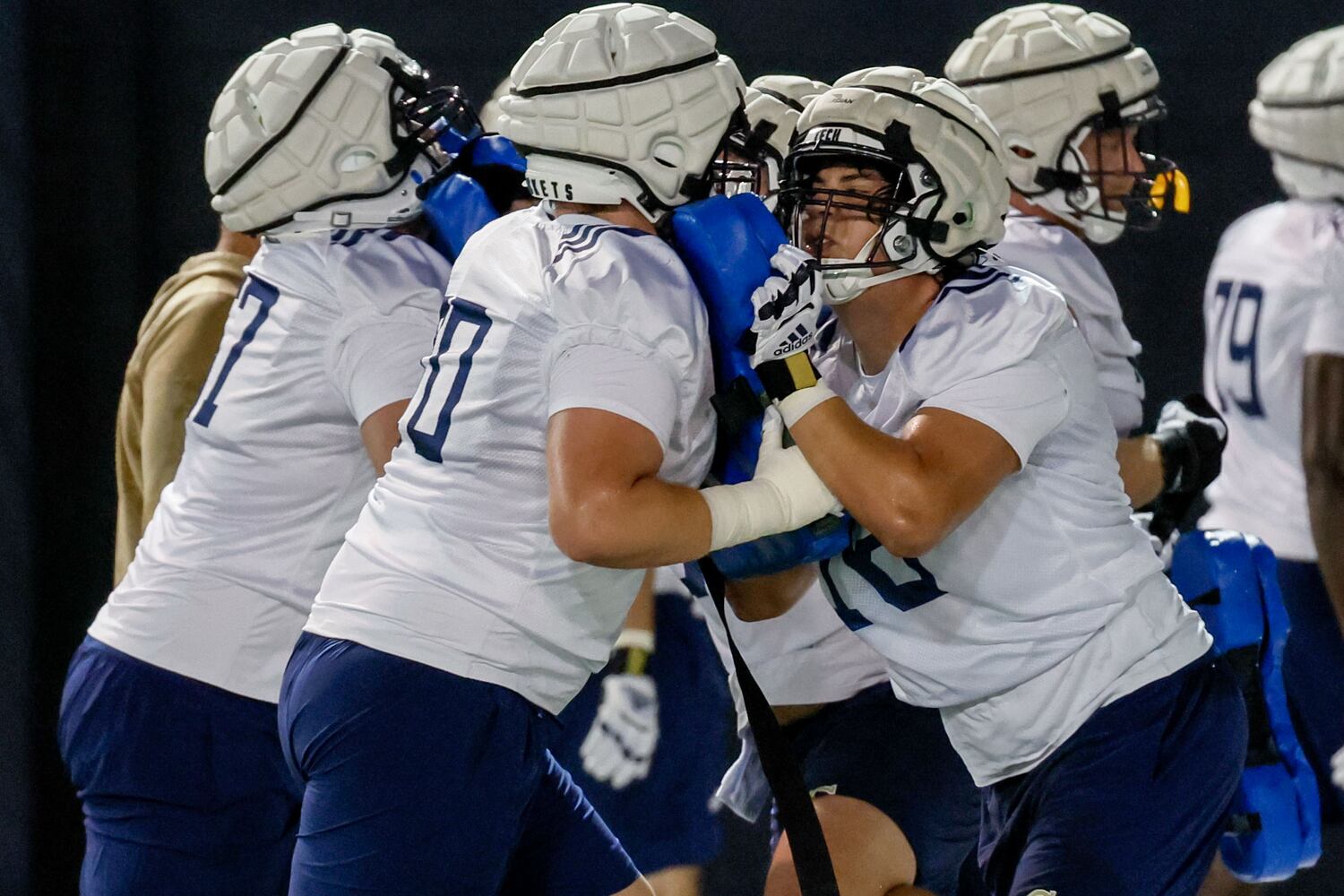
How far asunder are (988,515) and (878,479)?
264 mm

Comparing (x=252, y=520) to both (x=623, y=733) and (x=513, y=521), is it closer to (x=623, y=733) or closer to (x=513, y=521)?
(x=513, y=521)

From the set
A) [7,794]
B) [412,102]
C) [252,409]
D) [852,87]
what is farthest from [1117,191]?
[7,794]

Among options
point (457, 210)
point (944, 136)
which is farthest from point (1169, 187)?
point (457, 210)

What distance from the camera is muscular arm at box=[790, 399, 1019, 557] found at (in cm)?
214

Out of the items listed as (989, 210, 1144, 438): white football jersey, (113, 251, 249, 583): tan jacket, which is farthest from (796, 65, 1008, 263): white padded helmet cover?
(113, 251, 249, 583): tan jacket

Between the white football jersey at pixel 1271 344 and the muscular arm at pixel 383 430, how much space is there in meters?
2.25

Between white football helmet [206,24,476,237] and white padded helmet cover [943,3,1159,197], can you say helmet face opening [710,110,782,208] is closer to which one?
white football helmet [206,24,476,237]

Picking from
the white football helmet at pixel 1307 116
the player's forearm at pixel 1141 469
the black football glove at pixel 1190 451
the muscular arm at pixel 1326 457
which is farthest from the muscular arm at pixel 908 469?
the white football helmet at pixel 1307 116

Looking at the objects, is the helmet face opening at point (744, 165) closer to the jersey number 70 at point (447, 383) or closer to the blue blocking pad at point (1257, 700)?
the jersey number 70 at point (447, 383)

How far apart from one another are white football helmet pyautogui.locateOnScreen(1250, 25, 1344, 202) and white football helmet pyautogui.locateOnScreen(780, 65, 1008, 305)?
172 cm

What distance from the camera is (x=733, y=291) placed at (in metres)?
2.19

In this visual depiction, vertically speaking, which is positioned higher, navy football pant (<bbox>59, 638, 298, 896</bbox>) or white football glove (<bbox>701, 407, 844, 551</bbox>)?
white football glove (<bbox>701, 407, 844, 551</bbox>)

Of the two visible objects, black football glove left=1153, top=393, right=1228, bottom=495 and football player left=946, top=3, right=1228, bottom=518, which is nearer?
black football glove left=1153, top=393, right=1228, bottom=495

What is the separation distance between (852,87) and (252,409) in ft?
3.41
